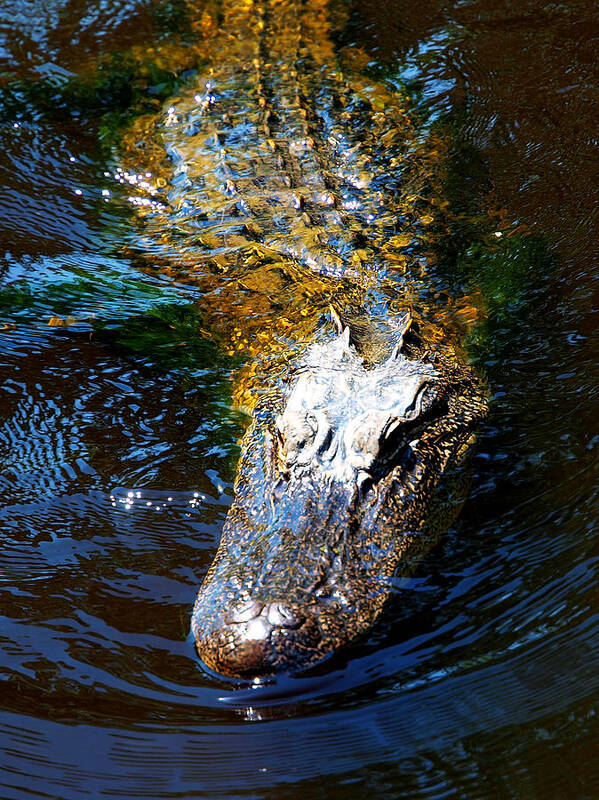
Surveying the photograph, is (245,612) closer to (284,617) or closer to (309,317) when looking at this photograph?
(284,617)

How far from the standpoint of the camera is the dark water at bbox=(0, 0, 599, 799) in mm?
2447

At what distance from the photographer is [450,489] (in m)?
3.44

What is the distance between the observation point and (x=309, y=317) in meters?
4.48

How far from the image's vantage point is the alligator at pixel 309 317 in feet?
9.10

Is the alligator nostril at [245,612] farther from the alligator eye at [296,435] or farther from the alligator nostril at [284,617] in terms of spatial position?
the alligator eye at [296,435]

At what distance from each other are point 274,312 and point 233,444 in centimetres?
105

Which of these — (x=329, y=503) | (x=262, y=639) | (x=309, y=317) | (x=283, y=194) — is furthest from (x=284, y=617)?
(x=283, y=194)

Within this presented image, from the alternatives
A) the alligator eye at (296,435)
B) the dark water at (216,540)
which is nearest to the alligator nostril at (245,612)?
the dark water at (216,540)

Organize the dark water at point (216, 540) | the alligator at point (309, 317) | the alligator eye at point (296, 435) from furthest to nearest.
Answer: the alligator eye at point (296, 435) < the alligator at point (309, 317) < the dark water at point (216, 540)

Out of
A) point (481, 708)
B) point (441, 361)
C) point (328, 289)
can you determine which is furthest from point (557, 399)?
point (481, 708)

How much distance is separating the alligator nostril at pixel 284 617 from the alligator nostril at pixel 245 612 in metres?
0.04

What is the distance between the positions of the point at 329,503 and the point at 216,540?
50 cm

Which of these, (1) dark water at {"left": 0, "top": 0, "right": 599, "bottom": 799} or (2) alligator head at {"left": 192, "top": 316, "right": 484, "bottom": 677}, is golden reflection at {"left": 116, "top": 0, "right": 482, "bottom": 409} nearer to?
(1) dark water at {"left": 0, "top": 0, "right": 599, "bottom": 799}

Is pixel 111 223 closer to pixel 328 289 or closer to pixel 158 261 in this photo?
pixel 158 261
